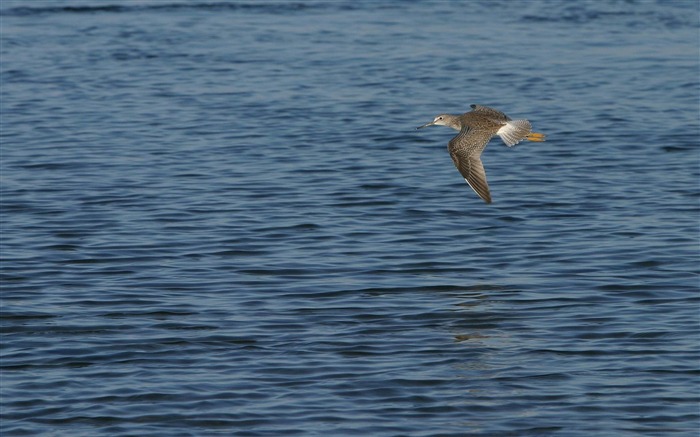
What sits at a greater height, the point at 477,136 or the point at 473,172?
the point at 477,136

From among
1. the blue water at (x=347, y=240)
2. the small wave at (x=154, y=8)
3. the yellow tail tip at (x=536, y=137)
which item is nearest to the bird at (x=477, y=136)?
the yellow tail tip at (x=536, y=137)

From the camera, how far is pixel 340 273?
12.0 meters

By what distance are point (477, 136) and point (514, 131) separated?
65 cm

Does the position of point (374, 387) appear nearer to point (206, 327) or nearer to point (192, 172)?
point (206, 327)

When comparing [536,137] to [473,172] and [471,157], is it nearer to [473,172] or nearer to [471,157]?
[471,157]

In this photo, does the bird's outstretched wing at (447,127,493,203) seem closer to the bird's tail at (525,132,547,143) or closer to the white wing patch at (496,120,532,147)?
the white wing patch at (496,120,532,147)

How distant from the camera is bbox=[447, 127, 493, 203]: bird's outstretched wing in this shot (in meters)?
11.3

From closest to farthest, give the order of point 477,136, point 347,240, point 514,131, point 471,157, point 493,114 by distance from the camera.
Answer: point 471,157 < point 477,136 < point 514,131 < point 493,114 < point 347,240

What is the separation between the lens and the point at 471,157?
38.5 feet

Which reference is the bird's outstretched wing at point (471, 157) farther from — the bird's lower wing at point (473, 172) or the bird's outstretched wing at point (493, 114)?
the bird's outstretched wing at point (493, 114)

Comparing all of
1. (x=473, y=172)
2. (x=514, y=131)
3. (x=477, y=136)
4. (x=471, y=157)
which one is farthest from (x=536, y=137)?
(x=473, y=172)

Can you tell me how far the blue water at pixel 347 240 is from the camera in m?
9.16

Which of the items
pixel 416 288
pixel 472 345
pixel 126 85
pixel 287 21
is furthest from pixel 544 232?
pixel 287 21

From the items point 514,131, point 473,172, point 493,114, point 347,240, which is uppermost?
point 493,114
